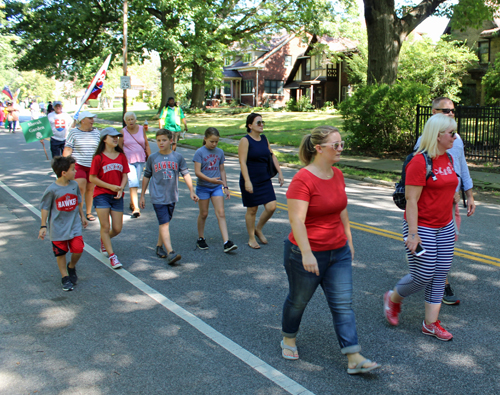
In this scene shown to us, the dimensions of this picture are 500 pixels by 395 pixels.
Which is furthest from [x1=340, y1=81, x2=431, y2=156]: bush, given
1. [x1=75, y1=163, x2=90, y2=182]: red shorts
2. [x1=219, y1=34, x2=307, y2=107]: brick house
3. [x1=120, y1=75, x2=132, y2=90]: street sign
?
[x1=219, y1=34, x2=307, y2=107]: brick house

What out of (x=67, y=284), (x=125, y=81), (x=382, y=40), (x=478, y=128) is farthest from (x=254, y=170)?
(x=125, y=81)

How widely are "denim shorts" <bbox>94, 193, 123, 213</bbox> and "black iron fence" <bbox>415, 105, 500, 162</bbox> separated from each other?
38.2 feet

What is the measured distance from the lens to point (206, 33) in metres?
32.3

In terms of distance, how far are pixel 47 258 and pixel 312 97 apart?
47513 mm

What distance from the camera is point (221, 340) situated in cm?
420

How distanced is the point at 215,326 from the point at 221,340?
0.29m

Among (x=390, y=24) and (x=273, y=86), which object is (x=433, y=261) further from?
(x=273, y=86)

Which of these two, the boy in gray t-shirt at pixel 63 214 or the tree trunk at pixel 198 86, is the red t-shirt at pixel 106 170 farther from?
the tree trunk at pixel 198 86

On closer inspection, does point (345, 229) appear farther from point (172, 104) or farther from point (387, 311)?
point (172, 104)

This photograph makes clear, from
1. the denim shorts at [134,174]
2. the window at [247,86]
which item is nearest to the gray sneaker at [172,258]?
the denim shorts at [134,174]

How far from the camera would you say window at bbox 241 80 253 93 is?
2243 inches

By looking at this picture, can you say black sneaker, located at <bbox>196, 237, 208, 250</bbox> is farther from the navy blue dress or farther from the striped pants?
the striped pants

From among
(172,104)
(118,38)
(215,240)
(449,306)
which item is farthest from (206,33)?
(449,306)

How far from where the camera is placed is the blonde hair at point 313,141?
348 centimetres
